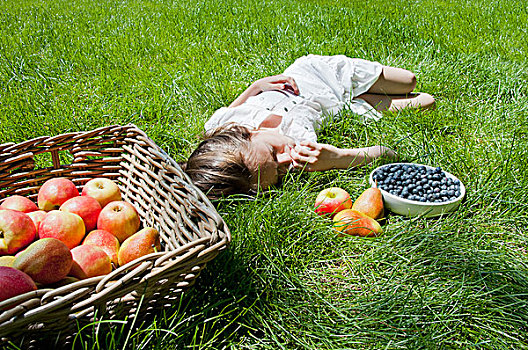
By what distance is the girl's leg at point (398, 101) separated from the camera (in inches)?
132

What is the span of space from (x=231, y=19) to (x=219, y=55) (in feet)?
4.47

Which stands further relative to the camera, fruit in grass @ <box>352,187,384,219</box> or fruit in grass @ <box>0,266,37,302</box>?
fruit in grass @ <box>352,187,384,219</box>

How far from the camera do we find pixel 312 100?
3.29 m

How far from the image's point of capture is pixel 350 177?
2686mm

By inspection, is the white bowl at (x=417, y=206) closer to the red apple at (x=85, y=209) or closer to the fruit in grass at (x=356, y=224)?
the fruit in grass at (x=356, y=224)

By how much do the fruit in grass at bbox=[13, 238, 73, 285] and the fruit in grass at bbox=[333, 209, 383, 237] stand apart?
124 centimetres

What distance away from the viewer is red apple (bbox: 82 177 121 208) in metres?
2.04

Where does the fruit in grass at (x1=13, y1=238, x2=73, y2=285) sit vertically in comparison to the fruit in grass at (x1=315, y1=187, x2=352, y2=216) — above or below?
above

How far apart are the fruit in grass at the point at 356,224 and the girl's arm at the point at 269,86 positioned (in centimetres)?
146

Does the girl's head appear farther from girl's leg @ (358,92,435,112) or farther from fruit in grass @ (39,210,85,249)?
girl's leg @ (358,92,435,112)

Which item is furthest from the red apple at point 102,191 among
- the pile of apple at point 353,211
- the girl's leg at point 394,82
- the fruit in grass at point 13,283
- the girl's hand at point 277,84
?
the girl's leg at point 394,82

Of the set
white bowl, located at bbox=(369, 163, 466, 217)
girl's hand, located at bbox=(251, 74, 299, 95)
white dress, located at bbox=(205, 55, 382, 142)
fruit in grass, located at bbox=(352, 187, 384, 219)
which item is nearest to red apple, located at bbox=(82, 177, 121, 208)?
white dress, located at bbox=(205, 55, 382, 142)

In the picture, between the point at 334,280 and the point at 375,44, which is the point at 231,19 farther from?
the point at 334,280

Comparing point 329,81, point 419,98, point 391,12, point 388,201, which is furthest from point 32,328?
point 391,12
